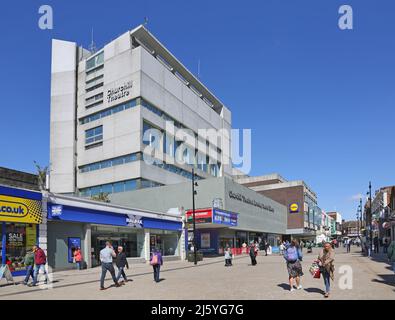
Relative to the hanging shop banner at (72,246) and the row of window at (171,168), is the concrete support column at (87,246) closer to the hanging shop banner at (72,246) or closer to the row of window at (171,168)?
the hanging shop banner at (72,246)

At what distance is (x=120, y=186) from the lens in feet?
194

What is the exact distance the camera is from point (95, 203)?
2905cm

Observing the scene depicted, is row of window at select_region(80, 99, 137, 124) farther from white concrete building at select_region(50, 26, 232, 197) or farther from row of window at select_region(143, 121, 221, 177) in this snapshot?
row of window at select_region(143, 121, 221, 177)

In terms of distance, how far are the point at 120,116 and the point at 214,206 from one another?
71.5 feet

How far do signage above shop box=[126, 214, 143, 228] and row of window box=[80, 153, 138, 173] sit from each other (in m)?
23.1

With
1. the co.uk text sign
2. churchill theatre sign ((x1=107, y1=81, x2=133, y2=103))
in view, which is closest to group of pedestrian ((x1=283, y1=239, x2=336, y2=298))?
the co.uk text sign

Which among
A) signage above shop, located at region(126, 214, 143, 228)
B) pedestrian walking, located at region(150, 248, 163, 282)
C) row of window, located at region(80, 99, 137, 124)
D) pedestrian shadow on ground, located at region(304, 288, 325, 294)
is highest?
row of window, located at region(80, 99, 137, 124)

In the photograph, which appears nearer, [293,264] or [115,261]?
[293,264]

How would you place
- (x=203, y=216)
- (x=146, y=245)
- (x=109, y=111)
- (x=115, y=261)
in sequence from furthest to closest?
(x=109, y=111)
(x=203, y=216)
(x=146, y=245)
(x=115, y=261)

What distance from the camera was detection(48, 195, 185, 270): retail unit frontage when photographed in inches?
998

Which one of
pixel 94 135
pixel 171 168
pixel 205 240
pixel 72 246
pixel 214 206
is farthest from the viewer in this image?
pixel 94 135

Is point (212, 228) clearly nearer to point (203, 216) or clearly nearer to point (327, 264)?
point (203, 216)

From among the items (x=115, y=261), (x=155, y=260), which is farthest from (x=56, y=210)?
(x=155, y=260)

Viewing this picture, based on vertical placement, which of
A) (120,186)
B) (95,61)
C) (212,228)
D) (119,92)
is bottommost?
(212,228)
